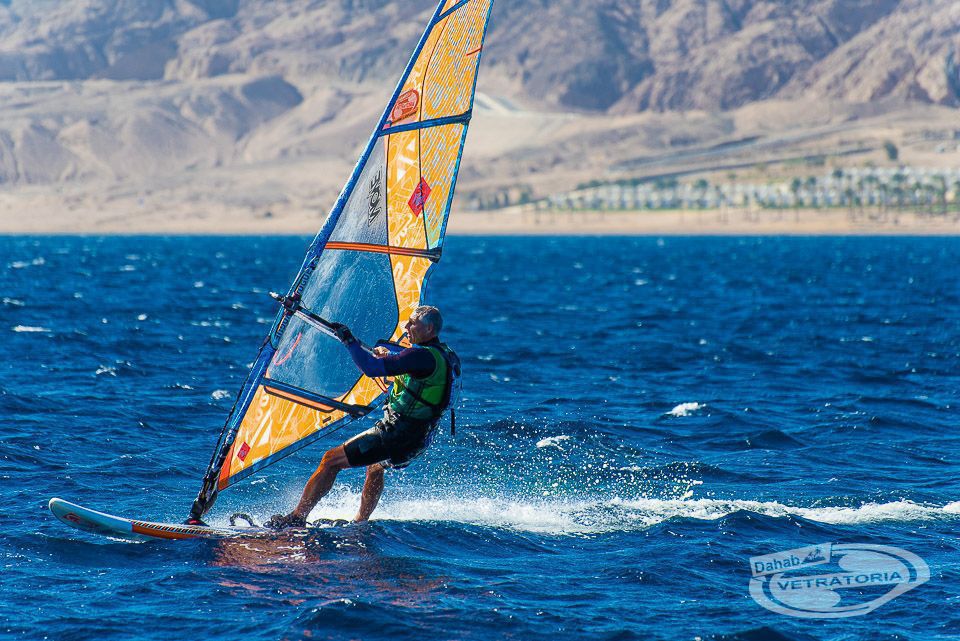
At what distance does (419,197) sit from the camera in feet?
38.1

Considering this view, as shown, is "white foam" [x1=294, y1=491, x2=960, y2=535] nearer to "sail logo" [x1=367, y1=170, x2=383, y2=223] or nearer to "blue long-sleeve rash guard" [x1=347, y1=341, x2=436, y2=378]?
"blue long-sleeve rash guard" [x1=347, y1=341, x2=436, y2=378]

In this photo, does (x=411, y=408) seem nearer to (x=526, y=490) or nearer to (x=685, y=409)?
(x=526, y=490)

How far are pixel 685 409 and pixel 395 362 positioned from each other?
9726mm

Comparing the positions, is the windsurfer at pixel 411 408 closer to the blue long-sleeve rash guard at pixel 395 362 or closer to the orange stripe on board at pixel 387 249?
the blue long-sleeve rash guard at pixel 395 362

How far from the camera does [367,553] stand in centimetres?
1105

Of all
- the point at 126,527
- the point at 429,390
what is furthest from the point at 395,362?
the point at 126,527

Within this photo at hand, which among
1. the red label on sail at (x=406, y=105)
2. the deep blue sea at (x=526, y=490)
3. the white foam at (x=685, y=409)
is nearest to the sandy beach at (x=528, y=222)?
the deep blue sea at (x=526, y=490)

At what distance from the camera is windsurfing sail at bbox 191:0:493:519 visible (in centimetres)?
1120

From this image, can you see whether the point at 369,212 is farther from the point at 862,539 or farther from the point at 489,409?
the point at 489,409

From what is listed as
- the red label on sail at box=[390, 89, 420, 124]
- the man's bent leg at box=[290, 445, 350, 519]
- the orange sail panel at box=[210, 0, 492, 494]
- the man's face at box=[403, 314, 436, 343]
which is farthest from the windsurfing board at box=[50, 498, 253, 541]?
the red label on sail at box=[390, 89, 420, 124]

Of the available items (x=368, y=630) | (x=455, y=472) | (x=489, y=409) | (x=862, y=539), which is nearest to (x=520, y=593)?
(x=368, y=630)

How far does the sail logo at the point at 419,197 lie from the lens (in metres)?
11.6

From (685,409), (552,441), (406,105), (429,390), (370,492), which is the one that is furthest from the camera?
(685,409)

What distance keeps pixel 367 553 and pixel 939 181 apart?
18273 cm
